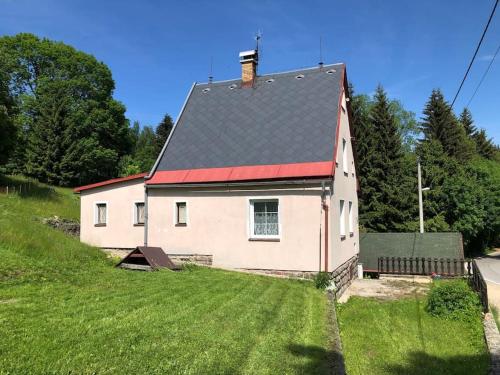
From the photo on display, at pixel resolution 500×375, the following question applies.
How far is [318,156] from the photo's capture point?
507 inches

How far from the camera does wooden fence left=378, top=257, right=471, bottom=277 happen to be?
59.7 feet

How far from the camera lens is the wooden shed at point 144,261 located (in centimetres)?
1152

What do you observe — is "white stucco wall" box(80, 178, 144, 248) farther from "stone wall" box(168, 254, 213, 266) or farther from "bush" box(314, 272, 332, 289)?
"bush" box(314, 272, 332, 289)

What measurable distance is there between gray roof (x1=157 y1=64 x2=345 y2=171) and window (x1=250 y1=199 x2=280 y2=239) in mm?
1347

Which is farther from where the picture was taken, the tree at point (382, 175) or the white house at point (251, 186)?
the tree at point (382, 175)

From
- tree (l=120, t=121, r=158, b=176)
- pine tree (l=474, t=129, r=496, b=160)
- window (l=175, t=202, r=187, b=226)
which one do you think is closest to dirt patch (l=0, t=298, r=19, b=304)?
window (l=175, t=202, r=187, b=226)

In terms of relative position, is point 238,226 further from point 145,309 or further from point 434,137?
point 434,137

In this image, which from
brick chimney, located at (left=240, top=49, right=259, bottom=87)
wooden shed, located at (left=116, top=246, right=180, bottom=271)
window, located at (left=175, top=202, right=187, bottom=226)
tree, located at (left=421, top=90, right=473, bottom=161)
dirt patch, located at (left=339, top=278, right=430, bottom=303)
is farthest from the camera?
tree, located at (left=421, top=90, right=473, bottom=161)

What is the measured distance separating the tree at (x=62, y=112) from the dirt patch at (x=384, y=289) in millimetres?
27399

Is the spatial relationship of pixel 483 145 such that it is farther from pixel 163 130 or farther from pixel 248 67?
pixel 248 67

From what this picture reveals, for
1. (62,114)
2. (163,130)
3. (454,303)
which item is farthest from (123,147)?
(454,303)

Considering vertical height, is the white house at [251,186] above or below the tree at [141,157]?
below

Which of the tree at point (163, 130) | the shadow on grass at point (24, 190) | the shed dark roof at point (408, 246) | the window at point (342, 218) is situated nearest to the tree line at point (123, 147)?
the shadow on grass at point (24, 190)

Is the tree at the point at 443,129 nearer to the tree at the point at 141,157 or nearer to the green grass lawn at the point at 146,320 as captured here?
the tree at the point at 141,157
